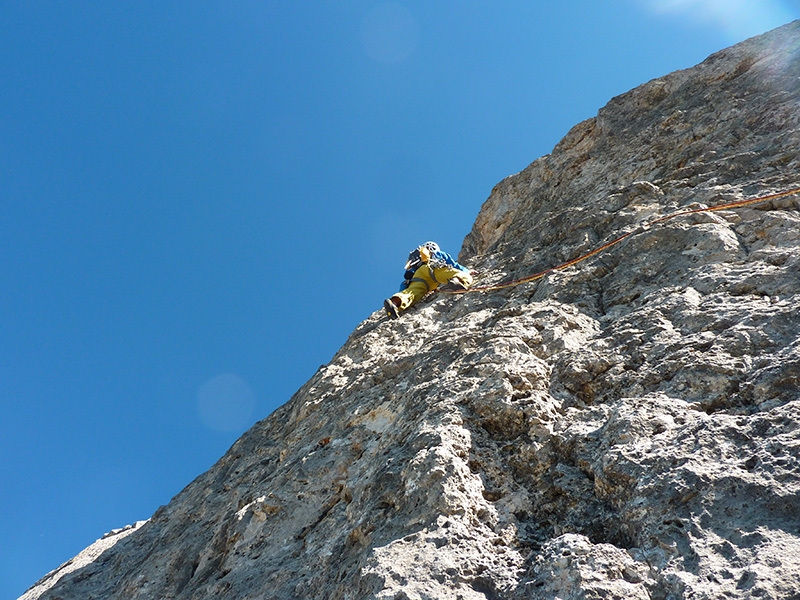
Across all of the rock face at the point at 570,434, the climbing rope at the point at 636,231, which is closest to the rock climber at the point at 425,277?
the rock face at the point at 570,434

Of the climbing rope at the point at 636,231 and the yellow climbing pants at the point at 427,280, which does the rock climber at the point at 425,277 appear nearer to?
the yellow climbing pants at the point at 427,280

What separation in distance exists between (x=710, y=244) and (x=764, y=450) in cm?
241

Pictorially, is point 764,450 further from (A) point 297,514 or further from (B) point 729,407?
(A) point 297,514

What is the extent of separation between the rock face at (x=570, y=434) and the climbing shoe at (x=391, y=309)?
19 cm

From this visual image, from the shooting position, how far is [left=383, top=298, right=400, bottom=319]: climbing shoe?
719 centimetres

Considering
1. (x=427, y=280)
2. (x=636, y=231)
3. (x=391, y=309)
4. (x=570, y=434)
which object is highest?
(x=427, y=280)

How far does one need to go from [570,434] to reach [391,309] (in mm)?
4006

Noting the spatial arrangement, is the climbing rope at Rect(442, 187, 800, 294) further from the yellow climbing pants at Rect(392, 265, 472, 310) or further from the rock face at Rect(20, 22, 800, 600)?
the yellow climbing pants at Rect(392, 265, 472, 310)

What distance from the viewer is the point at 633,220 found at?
20.0ft

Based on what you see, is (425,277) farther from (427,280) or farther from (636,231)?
(636,231)

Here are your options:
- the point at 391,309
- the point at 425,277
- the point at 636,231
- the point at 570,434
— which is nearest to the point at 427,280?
the point at 425,277

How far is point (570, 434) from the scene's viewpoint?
3.43 m

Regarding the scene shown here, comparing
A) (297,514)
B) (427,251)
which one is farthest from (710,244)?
(427,251)

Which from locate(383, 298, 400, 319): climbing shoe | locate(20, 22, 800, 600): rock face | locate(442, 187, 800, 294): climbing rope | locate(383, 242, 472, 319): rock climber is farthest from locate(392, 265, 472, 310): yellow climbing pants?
locate(442, 187, 800, 294): climbing rope
